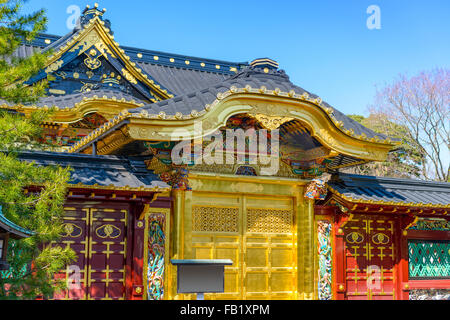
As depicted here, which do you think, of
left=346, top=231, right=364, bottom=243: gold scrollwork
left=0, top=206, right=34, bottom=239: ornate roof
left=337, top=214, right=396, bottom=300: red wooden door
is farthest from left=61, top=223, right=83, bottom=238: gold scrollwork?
left=346, top=231, right=364, bottom=243: gold scrollwork

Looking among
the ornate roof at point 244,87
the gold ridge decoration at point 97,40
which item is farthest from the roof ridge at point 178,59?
the ornate roof at point 244,87

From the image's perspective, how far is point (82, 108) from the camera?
12984 mm

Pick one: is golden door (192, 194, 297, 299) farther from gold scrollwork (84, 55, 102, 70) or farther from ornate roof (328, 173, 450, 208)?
gold scrollwork (84, 55, 102, 70)

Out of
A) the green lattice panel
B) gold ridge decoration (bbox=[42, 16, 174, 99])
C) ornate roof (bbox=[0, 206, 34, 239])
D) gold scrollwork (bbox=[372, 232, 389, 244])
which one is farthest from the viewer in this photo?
gold ridge decoration (bbox=[42, 16, 174, 99])

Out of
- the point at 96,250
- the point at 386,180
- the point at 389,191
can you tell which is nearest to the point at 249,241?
the point at 96,250

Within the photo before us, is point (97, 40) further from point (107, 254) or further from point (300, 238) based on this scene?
point (300, 238)

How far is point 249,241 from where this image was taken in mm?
11273

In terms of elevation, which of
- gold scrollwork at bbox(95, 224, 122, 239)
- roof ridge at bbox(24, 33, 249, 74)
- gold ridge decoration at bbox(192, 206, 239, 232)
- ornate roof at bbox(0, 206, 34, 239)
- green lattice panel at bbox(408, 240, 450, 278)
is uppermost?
roof ridge at bbox(24, 33, 249, 74)

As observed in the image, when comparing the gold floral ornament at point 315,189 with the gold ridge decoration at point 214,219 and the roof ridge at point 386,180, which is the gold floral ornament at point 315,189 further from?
the gold ridge decoration at point 214,219

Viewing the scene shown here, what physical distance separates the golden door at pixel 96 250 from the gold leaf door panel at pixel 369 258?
4909 mm

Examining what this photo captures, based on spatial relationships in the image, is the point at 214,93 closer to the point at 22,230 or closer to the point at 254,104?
the point at 254,104

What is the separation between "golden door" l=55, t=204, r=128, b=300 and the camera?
9.74 m

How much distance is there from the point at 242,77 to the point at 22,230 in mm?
5962

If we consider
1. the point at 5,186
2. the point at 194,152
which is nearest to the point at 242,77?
the point at 194,152
